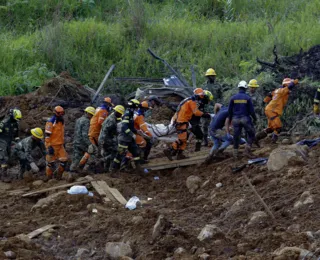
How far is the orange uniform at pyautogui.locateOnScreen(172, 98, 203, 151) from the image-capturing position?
16.8 m

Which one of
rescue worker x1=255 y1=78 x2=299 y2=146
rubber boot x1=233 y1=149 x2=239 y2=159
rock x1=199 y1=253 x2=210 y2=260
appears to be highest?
rock x1=199 y1=253 x2=210 y2=260

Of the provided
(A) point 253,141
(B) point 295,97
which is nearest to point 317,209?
(A) point 253,141

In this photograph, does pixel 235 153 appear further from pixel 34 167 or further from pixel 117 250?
pixel 117 250

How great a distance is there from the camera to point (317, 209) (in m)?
11.3

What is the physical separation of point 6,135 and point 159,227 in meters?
7.65

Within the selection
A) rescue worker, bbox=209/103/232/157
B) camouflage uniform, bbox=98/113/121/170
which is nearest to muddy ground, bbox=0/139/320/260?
rescue worker, bbox=209/103/232/157

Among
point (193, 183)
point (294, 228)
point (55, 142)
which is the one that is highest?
point (294, 228)

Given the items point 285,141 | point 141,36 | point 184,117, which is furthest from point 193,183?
point 141,36

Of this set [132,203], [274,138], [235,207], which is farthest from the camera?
[274,138]

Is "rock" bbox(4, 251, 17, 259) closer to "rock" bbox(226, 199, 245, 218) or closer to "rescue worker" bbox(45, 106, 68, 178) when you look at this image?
"rock" bbox(226, 199, 245, 218)

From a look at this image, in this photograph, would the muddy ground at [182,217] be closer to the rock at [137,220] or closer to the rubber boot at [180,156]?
the rock at [137,220]

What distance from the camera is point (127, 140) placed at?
16203mm

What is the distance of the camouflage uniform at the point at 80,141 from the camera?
17234 millimetres

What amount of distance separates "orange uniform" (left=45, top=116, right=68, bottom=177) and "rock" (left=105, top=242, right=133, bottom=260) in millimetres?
5896
